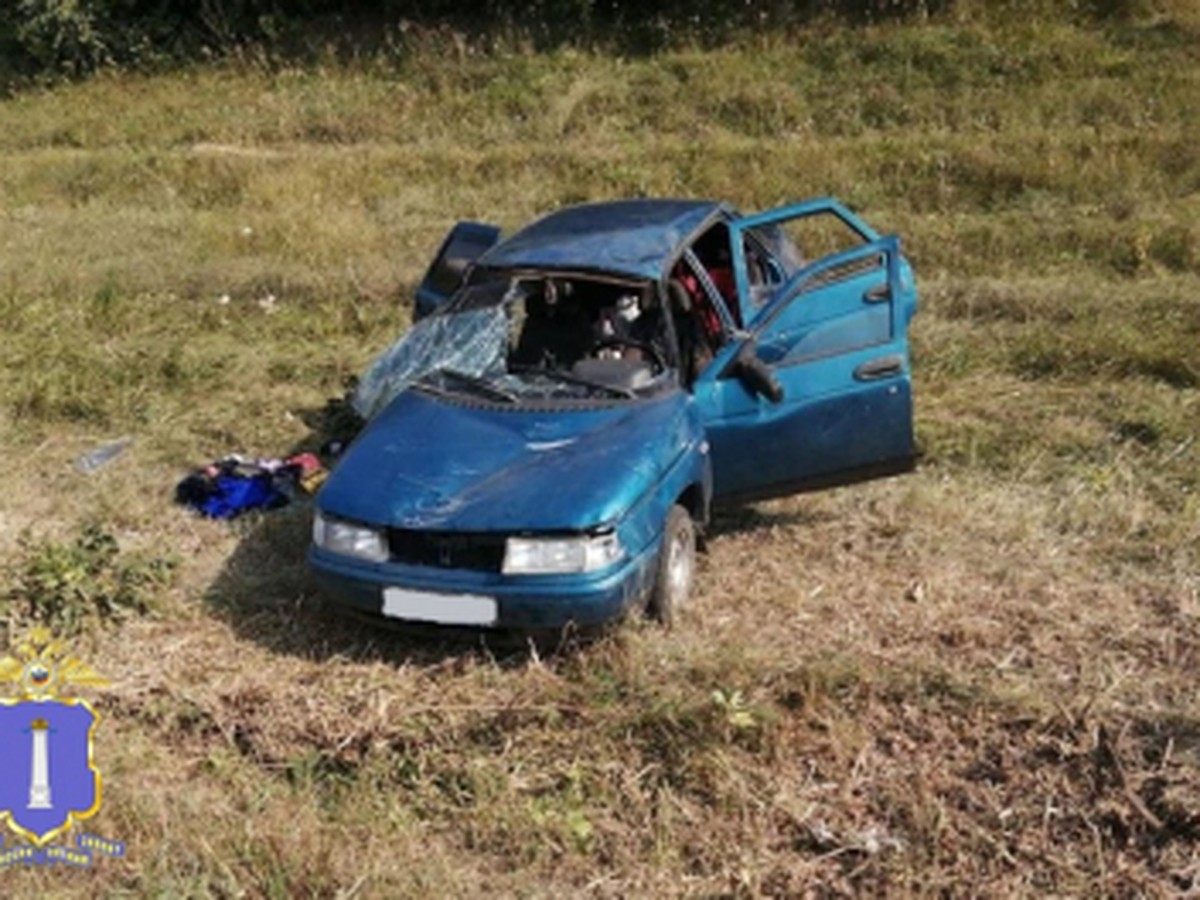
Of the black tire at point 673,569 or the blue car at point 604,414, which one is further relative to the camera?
the black tire at point 673,569

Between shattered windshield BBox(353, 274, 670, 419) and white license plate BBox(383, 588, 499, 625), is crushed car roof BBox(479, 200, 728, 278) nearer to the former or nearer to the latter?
shattered windshield BBox(353, 274, 670, 419)

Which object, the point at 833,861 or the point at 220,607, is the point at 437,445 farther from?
the point at 833,861

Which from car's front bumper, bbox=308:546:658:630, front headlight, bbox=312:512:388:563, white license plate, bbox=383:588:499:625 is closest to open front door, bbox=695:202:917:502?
car's front bumper, bbox=308:546:658:630

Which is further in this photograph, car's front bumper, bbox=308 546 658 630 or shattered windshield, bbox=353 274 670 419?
shattered windshield, bbox=353 274 670 419

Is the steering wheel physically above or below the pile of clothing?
above

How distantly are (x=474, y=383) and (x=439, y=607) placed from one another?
1255 mm

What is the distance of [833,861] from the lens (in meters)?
3.73

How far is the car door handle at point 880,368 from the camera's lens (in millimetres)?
5328

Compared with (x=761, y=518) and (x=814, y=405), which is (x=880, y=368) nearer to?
(x=814, y=405)

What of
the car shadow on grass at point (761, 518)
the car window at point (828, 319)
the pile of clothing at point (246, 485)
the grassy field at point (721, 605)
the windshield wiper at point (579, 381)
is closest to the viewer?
the grassy field at point (721, 605)

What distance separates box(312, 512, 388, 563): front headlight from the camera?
4.59 metres

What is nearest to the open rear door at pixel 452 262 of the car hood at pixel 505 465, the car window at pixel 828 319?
the car hood at pixel 505 465

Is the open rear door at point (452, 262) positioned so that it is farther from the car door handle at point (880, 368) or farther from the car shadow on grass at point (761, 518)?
the car door handle at point (880, 368)

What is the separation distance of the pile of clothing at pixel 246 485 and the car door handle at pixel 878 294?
2849 millimetres
